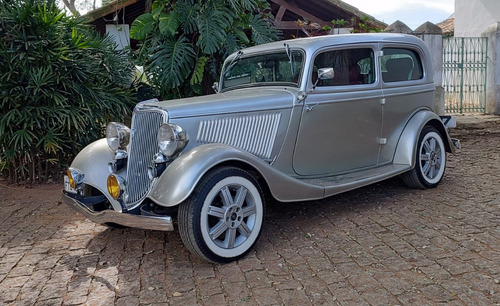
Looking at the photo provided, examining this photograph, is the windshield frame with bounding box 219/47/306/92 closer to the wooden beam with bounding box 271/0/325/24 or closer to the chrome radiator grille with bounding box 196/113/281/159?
the chrome radiator grille with bounding box 196/113/281/159

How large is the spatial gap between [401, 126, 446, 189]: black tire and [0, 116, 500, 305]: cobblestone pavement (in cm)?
13

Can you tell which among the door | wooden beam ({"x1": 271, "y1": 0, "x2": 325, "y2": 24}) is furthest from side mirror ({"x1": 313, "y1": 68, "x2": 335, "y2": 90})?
wooden beam ({"x1": 271, "y1": 0, "x2": 325, "y2": 24})

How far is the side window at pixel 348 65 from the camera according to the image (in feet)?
15.7

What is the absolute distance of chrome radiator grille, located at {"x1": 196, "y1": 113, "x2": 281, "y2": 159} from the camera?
13.4 feet

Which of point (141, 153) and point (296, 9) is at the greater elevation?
point (296, 9)

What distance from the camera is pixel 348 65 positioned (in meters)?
5.01

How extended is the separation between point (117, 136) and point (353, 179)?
7.47ft

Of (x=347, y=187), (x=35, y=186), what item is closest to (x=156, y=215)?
(x=347, y=187)

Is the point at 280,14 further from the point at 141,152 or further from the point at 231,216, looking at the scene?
the point at 231,216

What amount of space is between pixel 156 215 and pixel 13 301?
1.11 meters

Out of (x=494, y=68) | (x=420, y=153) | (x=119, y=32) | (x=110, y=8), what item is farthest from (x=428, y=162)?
(x=494, y=68)

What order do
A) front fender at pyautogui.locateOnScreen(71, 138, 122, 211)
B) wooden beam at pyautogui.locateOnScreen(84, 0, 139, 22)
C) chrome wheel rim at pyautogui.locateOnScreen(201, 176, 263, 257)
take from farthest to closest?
wooden beam at pyautogui.locateOnScreen(84, 0, 139, 22) < front fender at pyautogui.locateOnScreen(71, 138, 122, 211) < chrome wheel rim at pyautogui.locateOnScreen(201, 176, 263, 257)

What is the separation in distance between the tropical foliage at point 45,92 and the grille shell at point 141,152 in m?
2.56

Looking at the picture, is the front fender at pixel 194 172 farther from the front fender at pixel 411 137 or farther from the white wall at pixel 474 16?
the white wall at pixel 474 16
